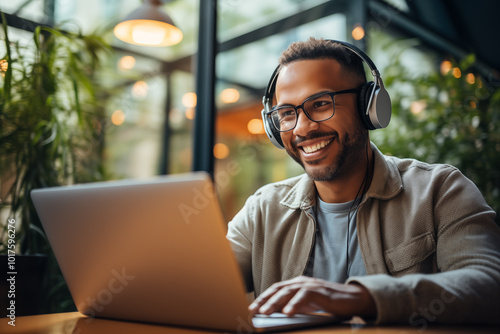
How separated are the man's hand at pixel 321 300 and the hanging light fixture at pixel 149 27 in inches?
77.0

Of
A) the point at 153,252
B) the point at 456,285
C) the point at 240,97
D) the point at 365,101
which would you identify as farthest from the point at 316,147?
the point at 240,97

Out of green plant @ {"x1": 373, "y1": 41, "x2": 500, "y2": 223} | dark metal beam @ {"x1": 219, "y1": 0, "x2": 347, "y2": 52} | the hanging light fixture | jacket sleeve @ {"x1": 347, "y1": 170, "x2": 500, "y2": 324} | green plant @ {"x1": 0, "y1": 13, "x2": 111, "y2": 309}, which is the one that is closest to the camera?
jacket sleeve @ {"x1": 347, "y1": 170, "x2": 500, "y2": 324}

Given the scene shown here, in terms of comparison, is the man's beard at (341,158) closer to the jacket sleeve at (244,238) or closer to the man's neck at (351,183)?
the man's neck at (351,183)

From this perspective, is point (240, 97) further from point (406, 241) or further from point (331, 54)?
point (406, 241)

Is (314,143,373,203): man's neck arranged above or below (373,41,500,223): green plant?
below

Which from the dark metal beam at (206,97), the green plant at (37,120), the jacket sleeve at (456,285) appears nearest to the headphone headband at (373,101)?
the jacket sleeve at (456,285)

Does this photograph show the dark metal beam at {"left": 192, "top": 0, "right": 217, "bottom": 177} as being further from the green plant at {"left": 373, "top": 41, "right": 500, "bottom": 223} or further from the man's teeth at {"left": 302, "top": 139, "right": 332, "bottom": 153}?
the man's teeth at {"left": 302, "top": 139, "right": 332, "bottom": 153}

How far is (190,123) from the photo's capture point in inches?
124

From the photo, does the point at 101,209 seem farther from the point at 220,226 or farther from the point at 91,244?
the point at 220,226

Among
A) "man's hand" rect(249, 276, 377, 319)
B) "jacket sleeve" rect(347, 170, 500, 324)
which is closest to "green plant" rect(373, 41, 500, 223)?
"jacket sleeve" rect(347, 170, 500, 324)

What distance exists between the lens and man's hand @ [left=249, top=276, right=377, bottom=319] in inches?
33.3

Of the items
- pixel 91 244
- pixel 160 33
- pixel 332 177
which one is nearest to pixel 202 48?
pixel 160 33

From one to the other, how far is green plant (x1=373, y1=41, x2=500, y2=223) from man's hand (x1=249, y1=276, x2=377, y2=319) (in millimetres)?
1905

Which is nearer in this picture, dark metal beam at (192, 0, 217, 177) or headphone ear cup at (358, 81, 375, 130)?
headphone ear cup at (358, 81, 375, 130)
